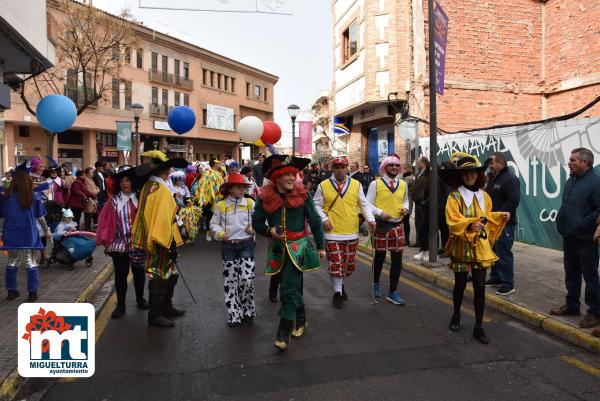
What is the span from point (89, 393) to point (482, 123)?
1599cm

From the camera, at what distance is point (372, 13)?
56.4 ft

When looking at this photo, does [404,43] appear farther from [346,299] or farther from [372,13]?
[346,299]

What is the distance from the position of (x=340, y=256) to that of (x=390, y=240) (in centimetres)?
79

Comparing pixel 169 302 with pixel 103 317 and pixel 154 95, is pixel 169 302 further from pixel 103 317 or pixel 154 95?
pixel 154 95

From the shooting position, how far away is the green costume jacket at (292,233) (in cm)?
462

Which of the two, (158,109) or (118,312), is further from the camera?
(158,109)

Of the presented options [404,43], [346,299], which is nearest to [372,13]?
[404,43]

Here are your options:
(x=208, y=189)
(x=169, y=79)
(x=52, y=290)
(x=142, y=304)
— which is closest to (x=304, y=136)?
(x=208, y=189)

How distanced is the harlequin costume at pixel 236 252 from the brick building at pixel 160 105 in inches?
909

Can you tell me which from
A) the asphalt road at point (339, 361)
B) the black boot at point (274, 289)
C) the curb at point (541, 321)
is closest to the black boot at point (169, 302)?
the asphalt road at point (339, 361)

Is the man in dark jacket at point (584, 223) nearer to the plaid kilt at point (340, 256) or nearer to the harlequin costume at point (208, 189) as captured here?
the plaid kilt at point (340, 256)

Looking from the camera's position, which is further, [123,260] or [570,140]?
[570,140]

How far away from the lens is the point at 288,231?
15.4ft

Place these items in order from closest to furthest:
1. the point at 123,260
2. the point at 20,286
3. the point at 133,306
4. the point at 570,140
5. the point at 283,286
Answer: the point at 283,286 < the point at 123,260 < the point at 133,306 < the point at 20,286 < the point at 570,140
